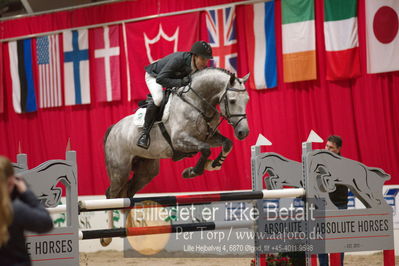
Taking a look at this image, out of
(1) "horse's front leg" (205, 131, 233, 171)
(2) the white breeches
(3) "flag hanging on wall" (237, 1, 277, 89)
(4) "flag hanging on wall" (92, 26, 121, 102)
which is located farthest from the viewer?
(4) "flag hanging on wall" (92, 26, 121, 102)

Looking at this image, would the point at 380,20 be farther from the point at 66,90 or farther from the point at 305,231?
the point at 66,90

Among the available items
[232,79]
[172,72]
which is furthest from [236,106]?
[172,72]

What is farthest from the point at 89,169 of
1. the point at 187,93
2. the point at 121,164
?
the point at 187,93

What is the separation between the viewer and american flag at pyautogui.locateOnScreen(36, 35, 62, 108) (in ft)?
32.8

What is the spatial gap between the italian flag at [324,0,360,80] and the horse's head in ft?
9.76

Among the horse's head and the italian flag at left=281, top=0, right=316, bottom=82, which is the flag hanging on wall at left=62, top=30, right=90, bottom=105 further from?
the horse's head

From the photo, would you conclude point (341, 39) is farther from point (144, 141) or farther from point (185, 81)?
point (144, 141)

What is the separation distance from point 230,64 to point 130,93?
1.80 m

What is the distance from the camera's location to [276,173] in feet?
16.1

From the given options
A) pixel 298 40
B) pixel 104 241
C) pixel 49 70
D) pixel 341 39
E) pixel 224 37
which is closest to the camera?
pixel 104 241

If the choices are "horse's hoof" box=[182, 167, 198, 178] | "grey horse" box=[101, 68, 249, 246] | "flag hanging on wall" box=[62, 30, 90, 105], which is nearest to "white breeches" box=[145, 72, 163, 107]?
"grey horse" box=[101, 68, 249, 246]

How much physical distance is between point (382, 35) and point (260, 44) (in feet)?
5.59

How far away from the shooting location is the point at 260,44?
831 centimetres

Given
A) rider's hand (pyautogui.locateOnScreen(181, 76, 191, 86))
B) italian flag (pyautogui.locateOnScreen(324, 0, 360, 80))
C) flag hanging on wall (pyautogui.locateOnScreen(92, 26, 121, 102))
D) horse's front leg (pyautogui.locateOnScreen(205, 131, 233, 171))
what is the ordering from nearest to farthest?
horse's front leg (pyautogui.locateOnScreen(205, 131, 233, 171)) < rider's hand (pyautogui.locateOnScreen(181, 76, 191, 86)) < italian flag (pyautogui.locateOnScreen(324, 0, 360, 80)) < flag hanging on wall (pyautogui.locateOnScreen(92, 26, 121, 102))
